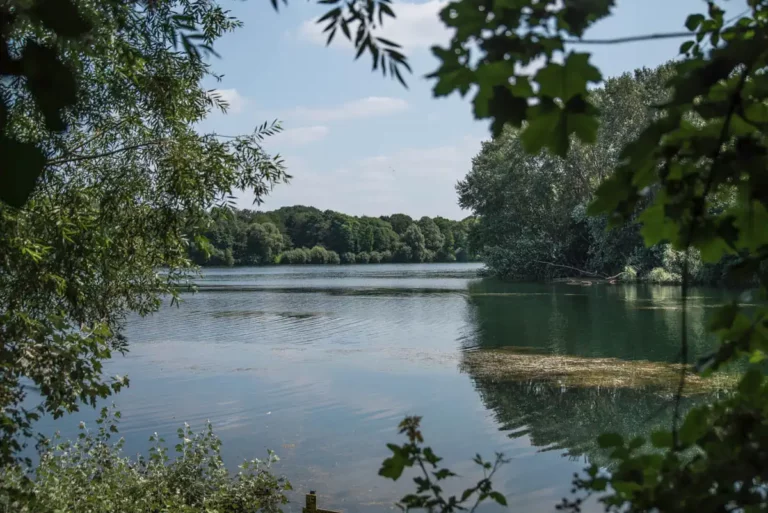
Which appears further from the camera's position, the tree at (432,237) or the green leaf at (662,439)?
the tree at (432,237)

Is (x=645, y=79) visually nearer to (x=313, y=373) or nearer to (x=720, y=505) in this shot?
(x=313, y=373)

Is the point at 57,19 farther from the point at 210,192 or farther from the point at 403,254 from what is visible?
the point at 403,254

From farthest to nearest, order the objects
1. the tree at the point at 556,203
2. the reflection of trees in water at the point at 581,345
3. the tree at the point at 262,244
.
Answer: the tree at the point at 262,244, the tree at the point at 556,203, the reflection of trees in water at the point at 581,345

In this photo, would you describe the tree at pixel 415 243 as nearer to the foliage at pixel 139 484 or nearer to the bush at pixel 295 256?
the bush at pixel 295 256

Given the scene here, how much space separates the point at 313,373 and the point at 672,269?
90.6 feet

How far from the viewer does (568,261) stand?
48.1 metres

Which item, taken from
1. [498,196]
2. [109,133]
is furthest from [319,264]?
[109,133]

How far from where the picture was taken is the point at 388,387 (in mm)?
15266

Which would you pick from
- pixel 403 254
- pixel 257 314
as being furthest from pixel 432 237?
pixel 257 314

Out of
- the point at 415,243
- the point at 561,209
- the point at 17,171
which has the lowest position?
the point at 17,171

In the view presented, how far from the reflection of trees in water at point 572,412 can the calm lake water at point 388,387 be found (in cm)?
4

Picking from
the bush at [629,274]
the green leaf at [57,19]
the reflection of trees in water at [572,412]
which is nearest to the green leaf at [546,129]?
the green leaf at [57,19]

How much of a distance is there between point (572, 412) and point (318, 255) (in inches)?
3600

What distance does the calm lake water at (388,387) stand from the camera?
10.1m
